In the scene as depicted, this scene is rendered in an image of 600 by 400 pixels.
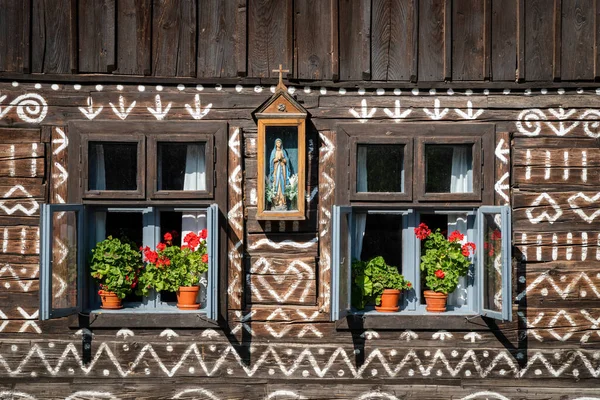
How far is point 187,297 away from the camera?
884 centimetres

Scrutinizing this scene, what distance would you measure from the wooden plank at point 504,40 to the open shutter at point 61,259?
465 cm

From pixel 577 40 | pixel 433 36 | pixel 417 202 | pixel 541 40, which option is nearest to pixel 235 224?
pixel 417 202

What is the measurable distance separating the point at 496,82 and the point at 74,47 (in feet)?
14.7

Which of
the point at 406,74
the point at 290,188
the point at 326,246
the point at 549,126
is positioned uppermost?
the point at 406,74

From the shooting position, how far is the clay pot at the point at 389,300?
8.88 m

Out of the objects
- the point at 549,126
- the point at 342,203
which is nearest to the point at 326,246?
the point at 342,203

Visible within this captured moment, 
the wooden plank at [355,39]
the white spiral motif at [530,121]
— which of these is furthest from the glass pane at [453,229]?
the wooden plank at [355,39]

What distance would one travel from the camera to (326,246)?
29.3ft

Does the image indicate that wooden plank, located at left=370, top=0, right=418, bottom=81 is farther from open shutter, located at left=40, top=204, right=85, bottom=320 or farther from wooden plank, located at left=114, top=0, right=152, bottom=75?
open shutter, located at left=40, top=204, right=85, bottom=320

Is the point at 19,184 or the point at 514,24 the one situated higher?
the point at 514,24

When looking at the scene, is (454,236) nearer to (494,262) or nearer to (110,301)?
(494,262)

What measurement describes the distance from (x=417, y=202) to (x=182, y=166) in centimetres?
254

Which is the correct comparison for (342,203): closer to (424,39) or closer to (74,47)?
(424,39)

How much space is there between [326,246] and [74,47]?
3.38m
